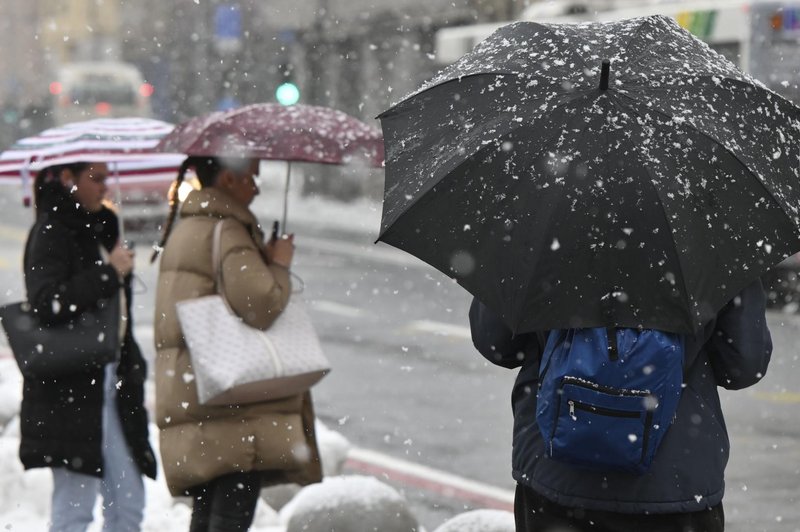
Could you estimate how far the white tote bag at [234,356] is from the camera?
14.4 feet

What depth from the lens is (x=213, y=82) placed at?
125ft

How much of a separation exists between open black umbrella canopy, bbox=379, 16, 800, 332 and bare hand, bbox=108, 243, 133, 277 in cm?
196

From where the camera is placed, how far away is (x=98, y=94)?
3144 cm

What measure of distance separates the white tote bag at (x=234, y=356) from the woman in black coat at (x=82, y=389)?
0.59m

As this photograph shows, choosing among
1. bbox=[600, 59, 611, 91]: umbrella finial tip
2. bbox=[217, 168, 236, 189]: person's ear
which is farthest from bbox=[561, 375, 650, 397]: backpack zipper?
bbox=[217, 168, 236, 189]: person's ear

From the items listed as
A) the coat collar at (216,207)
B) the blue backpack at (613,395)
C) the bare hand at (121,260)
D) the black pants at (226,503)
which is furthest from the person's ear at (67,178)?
the blue backpack at (613,395)

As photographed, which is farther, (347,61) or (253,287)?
(347,61)

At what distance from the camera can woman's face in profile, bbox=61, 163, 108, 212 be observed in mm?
5004

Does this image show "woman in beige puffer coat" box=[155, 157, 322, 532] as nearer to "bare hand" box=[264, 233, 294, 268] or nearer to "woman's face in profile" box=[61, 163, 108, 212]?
"bare hand" box=[264, 233, 294, 268]

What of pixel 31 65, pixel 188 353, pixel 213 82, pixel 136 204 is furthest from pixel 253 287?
pixel 31 65

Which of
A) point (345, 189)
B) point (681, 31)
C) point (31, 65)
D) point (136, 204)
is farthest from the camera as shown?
point (31, 65)

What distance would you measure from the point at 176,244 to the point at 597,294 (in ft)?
6.54

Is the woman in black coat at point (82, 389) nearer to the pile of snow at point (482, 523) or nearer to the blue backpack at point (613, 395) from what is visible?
the pile of snow at point (482, 523)

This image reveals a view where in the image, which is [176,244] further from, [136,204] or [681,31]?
[136,204]
